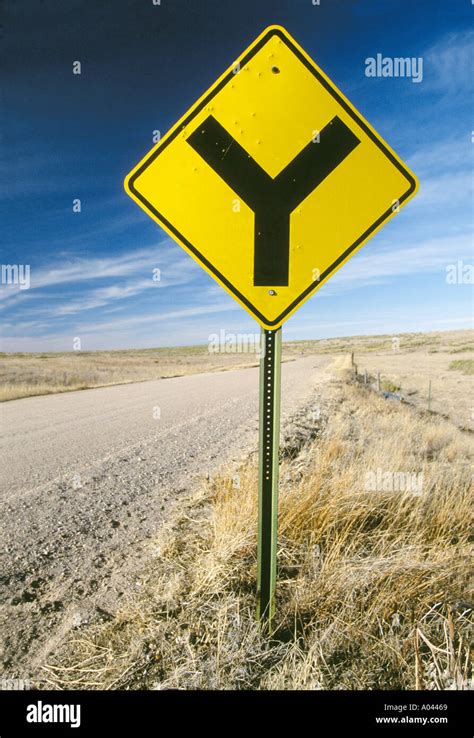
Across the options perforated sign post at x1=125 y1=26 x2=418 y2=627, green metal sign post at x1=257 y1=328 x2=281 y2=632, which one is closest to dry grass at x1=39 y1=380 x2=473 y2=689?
green metal sign post at x1=257 y1=328 x2=281 y2=632

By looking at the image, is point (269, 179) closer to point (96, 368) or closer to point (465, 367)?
point (465, 367)

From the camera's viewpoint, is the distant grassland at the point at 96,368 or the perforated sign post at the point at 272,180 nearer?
the perforated sign post at the point at 272,180

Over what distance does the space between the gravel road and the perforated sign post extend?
7.18 feet

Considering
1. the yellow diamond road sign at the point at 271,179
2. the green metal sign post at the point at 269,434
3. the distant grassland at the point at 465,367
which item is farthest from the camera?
Answer: the distant grassland at the point at 465,367

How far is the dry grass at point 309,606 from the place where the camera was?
1929 millimetres

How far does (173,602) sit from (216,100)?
266 cm

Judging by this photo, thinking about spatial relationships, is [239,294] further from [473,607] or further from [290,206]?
[473,607]

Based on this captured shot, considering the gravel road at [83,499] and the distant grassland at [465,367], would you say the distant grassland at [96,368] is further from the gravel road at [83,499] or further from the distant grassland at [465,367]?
the distant grassland at [465,367]

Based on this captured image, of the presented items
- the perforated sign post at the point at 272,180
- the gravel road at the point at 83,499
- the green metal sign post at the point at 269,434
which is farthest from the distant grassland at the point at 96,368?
the perforated sign post at the point at 272,180

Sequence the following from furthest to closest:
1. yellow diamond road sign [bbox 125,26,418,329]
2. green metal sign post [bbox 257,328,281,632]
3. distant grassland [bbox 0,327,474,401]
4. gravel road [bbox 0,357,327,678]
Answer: distant grassland [bbox 0,327,474,401]
gravel road [bbox 0,357,327,678]
green metal sign post [bbox 257,328,281,632]
yellow diamond road sign [bbox 125,26,418,329]

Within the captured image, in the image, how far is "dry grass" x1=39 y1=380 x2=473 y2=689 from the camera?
6.33 ft

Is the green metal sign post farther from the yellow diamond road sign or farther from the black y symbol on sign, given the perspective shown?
the black y symbol on sign

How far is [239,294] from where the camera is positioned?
192cm
